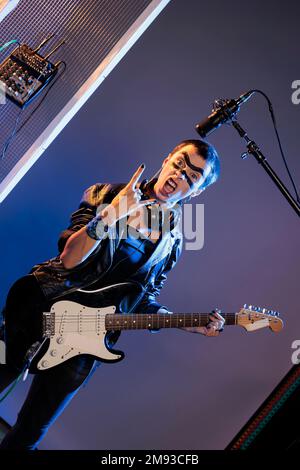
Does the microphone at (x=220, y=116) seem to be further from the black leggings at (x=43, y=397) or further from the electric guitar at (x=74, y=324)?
the black leggings at (x=43, y=397)

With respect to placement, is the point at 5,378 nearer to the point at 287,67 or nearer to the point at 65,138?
the point at 65,138

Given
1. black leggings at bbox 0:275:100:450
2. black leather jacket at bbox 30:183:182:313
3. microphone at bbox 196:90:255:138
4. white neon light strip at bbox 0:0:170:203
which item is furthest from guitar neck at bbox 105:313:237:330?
white neon light strip at bbox 0:0:170:203

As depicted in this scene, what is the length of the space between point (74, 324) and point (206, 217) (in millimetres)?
1097

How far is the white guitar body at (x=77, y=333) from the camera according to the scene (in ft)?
7.93

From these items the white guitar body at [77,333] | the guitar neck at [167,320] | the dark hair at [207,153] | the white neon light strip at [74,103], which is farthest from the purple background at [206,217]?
the white guitar body at [77,333]

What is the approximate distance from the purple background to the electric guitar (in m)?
0.63

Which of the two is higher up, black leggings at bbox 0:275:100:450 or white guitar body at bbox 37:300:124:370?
white guitar body at bbox 37:300:124:370

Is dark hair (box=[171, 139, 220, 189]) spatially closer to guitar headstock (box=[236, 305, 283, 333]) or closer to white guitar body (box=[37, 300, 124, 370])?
guitar headstock (box=[236, 305, 283, 333])

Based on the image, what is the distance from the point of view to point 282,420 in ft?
9.04

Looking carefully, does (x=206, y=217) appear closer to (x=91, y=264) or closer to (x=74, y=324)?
(x=91, y=264)

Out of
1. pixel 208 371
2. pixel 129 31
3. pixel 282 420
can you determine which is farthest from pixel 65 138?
pixel 282 420

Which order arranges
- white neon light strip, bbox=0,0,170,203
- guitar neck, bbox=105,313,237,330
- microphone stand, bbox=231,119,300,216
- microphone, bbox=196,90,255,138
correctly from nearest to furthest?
microphone stand, bbox=231,119,300,216 → microphone, bbox=196,90,255,138 → guitar neck, bbox=105,313,237,330 → white neon light strip, bbox=0,0,170,203

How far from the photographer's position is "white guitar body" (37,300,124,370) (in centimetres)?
242

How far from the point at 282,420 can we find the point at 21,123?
6.90 feet
